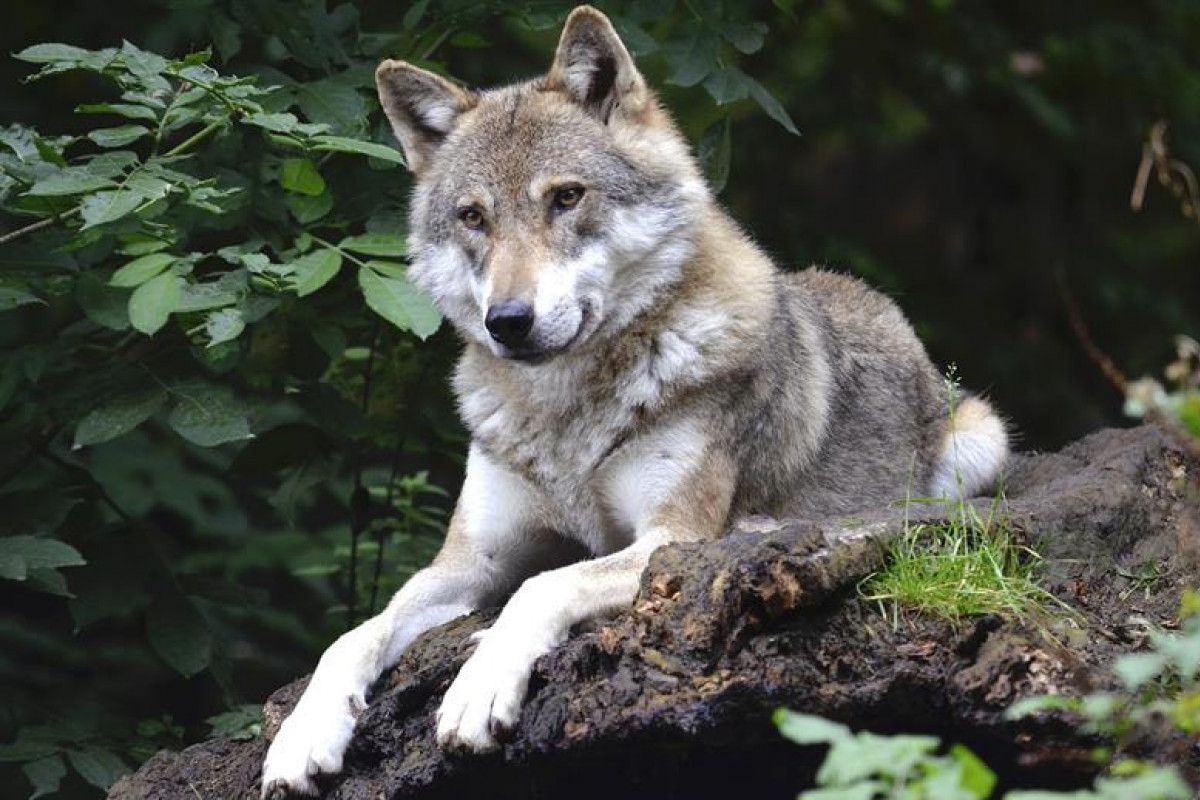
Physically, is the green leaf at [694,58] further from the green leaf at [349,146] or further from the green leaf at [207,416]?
the green leaf at [207,416]

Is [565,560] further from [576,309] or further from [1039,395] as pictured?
[1039,395]

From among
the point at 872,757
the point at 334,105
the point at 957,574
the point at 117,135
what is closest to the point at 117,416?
the point at 117,135

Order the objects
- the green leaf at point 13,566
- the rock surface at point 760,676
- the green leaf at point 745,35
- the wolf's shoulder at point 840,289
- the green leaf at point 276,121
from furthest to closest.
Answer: the wolf's shoulder at point 840,289, the green leaf at point 745,35, the green leaf at point 13,566, the green leaf at point 276,121, the rock surface at point 760,676

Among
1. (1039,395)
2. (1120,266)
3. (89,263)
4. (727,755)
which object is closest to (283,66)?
(89,263)

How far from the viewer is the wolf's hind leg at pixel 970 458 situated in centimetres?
663

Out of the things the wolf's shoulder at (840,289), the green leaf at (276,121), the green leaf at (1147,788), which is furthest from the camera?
the wolf's shoulder at (840,289)

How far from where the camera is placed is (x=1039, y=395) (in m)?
11.0

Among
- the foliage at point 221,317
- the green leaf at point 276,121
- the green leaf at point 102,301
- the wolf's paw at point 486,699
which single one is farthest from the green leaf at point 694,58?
the wolf's paw at point 486,699

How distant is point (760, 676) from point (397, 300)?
6.41 feet

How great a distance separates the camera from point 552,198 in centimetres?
538

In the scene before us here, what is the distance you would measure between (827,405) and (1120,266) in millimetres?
6153

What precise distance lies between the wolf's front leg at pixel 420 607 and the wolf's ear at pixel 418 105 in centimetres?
118

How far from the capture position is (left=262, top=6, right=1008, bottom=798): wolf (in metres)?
5.25

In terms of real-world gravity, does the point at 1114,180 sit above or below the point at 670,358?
below
